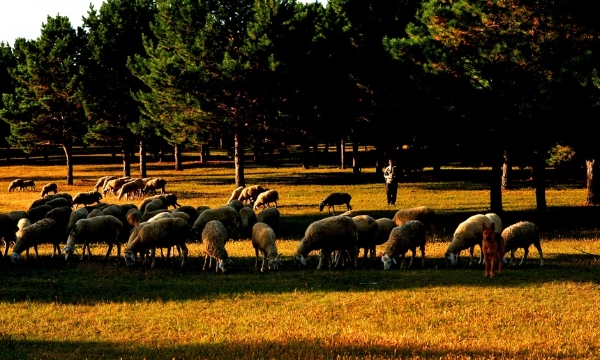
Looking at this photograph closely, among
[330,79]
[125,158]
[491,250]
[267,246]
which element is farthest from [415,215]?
[125,158]

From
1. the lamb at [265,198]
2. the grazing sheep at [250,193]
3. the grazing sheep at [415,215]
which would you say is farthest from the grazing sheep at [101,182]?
the grazing sheep at [415,215]

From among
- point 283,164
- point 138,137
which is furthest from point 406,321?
point 283,164

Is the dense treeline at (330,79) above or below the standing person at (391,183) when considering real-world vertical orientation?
above

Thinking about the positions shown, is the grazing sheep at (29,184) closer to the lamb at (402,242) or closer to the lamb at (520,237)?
the lamb at (402,242)

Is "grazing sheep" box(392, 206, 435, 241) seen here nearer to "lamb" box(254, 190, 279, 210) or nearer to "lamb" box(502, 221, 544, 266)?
"lamb" box(502, 221, 544, 266)

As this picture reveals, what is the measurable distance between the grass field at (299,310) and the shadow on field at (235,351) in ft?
0.07

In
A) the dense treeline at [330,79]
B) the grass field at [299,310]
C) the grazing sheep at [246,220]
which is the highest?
the dense treeline at [330,79]

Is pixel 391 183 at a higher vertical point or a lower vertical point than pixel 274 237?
higher

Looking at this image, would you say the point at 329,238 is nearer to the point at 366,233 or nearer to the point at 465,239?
the point at 366,233

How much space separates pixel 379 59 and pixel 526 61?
2484 centimetres

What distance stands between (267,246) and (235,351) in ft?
26.2

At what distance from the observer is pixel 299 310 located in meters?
12.9

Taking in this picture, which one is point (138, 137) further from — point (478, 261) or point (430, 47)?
point (478, 261)

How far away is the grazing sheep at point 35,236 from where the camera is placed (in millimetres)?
19469
